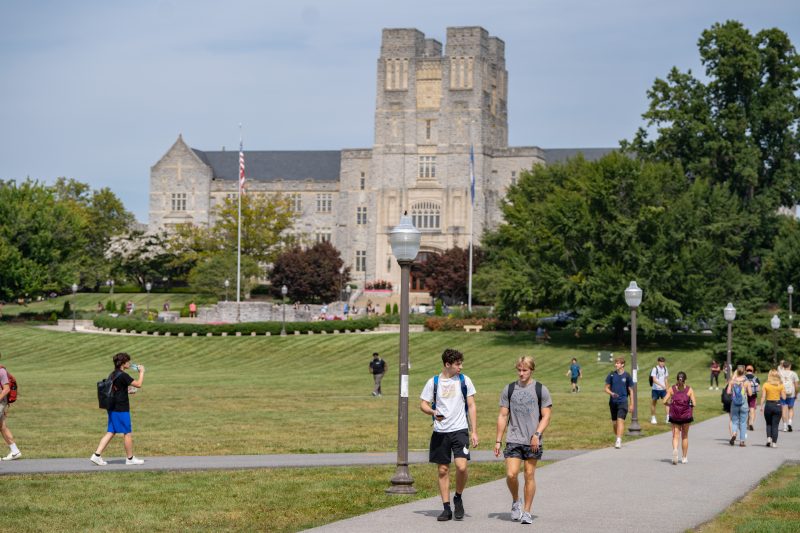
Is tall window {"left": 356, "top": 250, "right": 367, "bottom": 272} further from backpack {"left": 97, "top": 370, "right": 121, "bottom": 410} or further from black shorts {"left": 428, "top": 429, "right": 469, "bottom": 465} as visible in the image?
black shorts {"left": 428, "top": 429, "right": 469, "bottom": 465}

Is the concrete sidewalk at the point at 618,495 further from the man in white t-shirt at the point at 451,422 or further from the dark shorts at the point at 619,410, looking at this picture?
the dark shorts at the point at 619,410

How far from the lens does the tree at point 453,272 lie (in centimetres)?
10150

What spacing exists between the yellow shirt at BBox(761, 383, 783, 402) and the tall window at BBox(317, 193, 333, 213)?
10115 centimetres

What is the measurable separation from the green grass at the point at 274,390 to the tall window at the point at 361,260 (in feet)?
134

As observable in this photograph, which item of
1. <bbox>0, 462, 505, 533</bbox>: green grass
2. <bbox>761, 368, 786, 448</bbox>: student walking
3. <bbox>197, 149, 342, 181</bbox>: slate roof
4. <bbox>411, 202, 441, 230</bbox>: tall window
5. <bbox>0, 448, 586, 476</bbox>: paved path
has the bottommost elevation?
<bbox>0, 448, 586, 476</bbox>: paved path

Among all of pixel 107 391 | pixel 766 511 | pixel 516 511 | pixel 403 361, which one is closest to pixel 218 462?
pixel 107 391

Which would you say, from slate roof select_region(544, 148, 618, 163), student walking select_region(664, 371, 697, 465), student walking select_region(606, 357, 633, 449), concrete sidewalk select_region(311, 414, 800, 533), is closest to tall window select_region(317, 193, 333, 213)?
slate roof select_region(544, 148, 618, 163)

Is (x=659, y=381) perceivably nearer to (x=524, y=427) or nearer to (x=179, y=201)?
(x=524, y=427)

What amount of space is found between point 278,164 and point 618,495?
391 ft

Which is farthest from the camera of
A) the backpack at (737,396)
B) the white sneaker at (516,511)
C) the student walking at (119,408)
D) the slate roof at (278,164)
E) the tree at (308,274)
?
the slate roof at (278,164)

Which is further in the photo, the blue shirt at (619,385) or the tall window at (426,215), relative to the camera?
the tall window at (426,215)

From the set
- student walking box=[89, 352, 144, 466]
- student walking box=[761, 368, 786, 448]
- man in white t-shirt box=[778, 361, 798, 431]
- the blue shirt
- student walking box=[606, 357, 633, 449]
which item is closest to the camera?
student walking box=[89, 352, 144, 466]

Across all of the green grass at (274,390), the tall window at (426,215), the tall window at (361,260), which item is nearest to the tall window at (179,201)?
the tall window at (361,260)

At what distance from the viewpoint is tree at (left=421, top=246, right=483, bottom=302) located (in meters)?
102
